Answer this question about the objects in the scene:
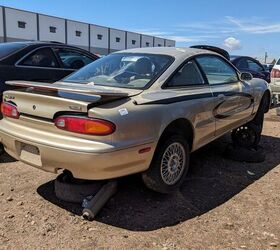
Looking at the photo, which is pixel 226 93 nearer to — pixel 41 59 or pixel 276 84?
pixel 41 59

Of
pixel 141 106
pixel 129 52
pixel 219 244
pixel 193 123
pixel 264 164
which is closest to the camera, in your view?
pixel 219 244

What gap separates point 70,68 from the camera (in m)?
6.96

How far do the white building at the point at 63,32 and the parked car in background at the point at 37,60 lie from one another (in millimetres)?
39724

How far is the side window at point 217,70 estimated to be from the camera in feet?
16.7

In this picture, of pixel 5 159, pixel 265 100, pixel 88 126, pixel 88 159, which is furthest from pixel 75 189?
pixel 265 100

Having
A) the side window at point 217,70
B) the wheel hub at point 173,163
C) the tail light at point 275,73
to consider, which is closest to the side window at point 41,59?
the side window at point 217,70

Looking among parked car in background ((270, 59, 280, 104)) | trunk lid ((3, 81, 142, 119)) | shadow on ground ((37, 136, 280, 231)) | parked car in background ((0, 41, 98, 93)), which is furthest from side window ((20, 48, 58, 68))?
parked car in background ((270, 59, 280, 104))

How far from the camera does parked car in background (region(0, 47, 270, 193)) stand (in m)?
3.50

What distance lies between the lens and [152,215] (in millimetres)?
3926

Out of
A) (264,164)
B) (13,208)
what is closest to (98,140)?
(13,208)

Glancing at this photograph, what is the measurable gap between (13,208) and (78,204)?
0.65 m

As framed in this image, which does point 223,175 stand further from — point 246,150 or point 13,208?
point 13,208

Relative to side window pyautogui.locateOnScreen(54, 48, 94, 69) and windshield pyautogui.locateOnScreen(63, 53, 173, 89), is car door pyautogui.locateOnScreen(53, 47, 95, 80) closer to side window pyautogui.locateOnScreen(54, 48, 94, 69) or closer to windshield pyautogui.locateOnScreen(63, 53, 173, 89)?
side window pyautogui.locateOnScreen(54, 48, 94, 69)

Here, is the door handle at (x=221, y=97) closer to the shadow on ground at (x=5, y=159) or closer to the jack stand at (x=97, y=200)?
the jack stand at (x=97, y=200)
